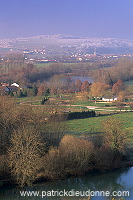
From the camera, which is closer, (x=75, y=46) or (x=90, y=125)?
(x=90, y=125)

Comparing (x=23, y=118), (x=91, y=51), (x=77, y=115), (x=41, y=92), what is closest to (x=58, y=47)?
(x=91, y=51)

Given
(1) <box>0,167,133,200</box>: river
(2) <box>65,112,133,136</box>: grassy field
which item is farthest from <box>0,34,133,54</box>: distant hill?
(1) <box>0,167,133,200</box>: river

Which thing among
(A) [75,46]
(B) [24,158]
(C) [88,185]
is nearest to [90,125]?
(C) [88,185]

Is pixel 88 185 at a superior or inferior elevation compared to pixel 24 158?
inferior

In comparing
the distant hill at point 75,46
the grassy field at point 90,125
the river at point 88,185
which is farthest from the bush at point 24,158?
the distant hill at point 75,46

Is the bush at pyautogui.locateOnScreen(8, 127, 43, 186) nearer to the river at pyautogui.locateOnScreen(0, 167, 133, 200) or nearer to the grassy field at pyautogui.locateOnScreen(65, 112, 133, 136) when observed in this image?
the river at pyautogui.locateOnScreen(0, 167, 133, 200)

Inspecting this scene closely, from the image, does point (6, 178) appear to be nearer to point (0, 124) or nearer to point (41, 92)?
point (0, 124)

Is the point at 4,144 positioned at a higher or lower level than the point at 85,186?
higher

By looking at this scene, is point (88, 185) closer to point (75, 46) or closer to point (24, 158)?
point (24, 158)

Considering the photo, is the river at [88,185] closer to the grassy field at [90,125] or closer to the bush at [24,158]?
the bush at [24,158]
